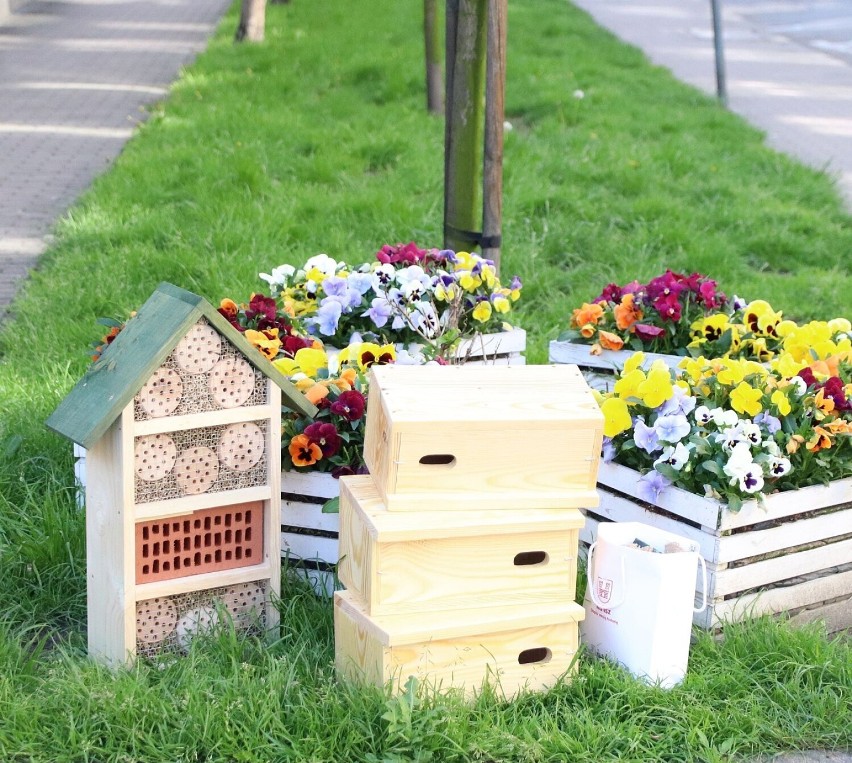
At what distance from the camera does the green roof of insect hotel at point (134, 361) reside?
2826 millimetres

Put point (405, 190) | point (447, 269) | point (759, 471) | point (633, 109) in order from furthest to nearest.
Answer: point (633, 109) → point (405, 190) → point (447, 269) → point (759, 471)

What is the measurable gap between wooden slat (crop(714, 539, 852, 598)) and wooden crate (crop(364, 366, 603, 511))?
578mm

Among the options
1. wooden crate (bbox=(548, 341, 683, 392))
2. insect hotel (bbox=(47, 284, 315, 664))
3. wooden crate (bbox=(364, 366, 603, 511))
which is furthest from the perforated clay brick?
wooden crate (bbox=(548, 341, 683, 392))

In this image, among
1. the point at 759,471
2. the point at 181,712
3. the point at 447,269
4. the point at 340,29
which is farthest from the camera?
the point at 340,29

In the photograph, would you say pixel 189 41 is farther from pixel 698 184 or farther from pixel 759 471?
pixel 759 471

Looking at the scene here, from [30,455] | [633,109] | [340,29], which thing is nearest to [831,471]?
[30,455]

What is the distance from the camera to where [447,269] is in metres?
4.58

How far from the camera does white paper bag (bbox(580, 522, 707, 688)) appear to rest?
2.96m

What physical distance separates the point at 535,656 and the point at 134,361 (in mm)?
1254

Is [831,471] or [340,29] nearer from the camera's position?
[831,471]

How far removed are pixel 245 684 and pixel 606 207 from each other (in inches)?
213

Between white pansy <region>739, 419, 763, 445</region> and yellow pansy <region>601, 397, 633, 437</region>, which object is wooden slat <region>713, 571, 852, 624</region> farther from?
yellow pansy <region>601, 397, 633, 437</region>

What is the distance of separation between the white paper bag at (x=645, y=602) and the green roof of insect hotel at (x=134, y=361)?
99cm

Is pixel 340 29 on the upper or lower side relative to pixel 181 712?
upper
